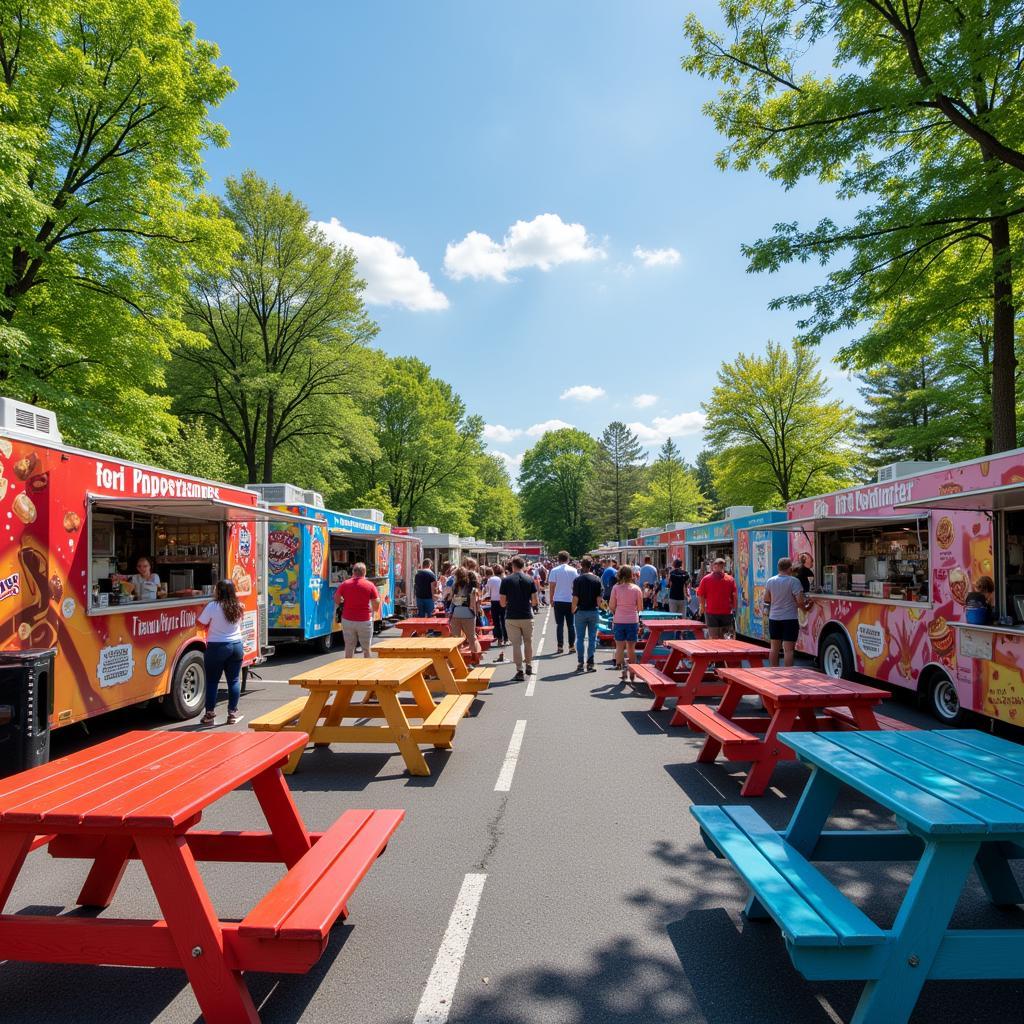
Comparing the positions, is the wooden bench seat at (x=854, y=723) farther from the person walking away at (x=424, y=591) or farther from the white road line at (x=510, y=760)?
the person walking away at (x=424, y=591)

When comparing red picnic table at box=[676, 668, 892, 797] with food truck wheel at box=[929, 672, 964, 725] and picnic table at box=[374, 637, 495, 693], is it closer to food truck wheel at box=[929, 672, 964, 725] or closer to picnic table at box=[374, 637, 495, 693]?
food truck wheel at box=[929, 672, 964, 725]

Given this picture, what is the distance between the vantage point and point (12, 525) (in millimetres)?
5691

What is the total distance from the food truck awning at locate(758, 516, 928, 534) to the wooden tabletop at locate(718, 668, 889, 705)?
3.48 metres

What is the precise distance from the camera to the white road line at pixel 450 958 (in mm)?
2727

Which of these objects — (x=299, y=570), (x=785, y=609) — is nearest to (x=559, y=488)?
(x=299, y=570)

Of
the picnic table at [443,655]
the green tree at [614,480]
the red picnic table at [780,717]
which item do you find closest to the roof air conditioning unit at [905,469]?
the red picnic table at [780,717]

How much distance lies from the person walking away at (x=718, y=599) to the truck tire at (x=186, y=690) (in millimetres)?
7318

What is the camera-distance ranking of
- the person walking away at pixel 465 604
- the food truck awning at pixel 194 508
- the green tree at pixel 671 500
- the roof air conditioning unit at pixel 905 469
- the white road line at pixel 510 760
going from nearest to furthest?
the white road line at pixel 510 760
the food truck awning at pixel 194 508
the roof air conditioning unit at pixel 905 469
the person walking away at pixel 465 604
the green tree at pixel 671 500

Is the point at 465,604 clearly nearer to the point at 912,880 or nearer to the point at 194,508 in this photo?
the point at 194,508

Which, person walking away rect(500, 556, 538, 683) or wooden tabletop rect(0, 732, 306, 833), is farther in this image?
person walking away rect(500, 556, 538, 683)

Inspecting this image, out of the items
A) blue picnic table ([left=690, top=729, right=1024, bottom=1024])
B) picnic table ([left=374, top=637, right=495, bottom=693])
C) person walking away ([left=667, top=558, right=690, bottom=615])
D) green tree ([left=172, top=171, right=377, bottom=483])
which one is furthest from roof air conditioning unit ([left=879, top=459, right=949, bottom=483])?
green tree ([left=172, top=171, right=377, bottom=483])

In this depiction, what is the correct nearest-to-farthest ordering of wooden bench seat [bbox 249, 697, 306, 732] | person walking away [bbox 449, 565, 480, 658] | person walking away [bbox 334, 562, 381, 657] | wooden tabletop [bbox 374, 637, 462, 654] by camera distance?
wooden bench seat [bbox 249, 697, 306, 732], wooden tabletop [bbox 374, 637, 462, 654], person walking away [bbox 334, 562, 381, 657], person walking away [bbox 449, 565, 480, 658]

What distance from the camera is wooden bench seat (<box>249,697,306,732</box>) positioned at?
18.8ft

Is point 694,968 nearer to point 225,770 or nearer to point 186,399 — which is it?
point 225,770
